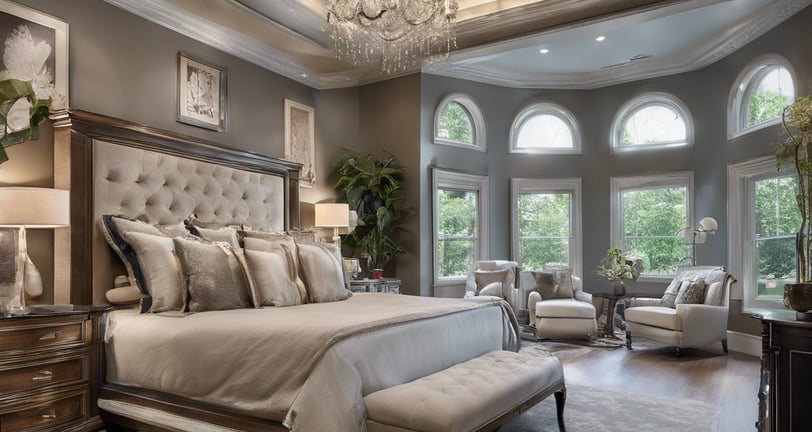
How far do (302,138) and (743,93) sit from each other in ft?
15.7

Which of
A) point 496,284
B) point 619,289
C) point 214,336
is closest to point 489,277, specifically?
point 496,284

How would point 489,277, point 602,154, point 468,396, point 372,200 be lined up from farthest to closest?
point 602,154, point 489,277, point 372,200, point 468,396

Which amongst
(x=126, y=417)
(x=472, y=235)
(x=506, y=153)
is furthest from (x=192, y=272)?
(x=506, y=153)

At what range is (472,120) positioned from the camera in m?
7.02

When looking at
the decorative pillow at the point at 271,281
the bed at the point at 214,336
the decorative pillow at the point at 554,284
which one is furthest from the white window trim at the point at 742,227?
the decorative pillow at the point at 271,281

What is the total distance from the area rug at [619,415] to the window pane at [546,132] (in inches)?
166

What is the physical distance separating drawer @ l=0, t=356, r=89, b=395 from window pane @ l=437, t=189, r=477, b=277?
163 inches

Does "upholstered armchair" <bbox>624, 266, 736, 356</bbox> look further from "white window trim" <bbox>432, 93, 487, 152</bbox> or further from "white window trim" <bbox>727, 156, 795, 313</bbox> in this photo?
"white window trim" <bbox>432, 93, 487, 152</bbox>

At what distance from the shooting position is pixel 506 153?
7.35 meters

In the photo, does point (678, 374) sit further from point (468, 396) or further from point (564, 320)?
point (468, 396)

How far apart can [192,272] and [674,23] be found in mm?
5115

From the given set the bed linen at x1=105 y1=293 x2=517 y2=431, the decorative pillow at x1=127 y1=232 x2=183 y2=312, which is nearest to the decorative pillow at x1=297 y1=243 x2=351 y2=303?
the bed linen at x1=105 y1=293 x2=517 y2=431

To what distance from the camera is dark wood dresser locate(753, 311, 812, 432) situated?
95.0 inches

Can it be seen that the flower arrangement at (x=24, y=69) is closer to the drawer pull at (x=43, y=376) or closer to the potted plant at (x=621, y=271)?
the drawer pull at (x=43, y=376)
